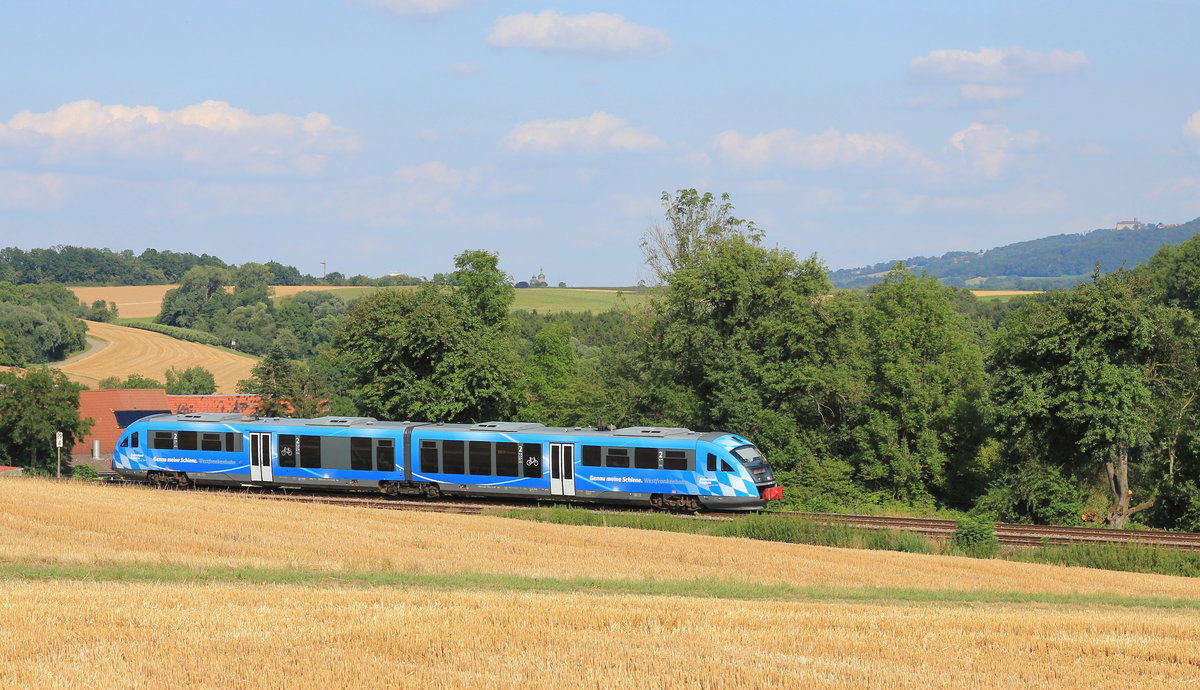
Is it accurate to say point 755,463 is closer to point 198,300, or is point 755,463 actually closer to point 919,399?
point 919,399

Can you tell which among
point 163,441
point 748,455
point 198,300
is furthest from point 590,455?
point 198,300

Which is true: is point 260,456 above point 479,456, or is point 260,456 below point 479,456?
below

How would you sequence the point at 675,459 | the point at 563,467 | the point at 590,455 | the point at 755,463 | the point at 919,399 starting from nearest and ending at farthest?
the point at 675,459 → the point at 755,463 → the point at 590,455 → the point at 563,467 → the point at 919,399

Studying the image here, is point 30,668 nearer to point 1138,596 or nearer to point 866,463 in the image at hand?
point 1138,596

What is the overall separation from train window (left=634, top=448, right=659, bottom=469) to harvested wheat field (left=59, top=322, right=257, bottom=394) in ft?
315

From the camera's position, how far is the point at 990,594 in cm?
2311

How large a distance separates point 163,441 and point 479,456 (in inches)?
521

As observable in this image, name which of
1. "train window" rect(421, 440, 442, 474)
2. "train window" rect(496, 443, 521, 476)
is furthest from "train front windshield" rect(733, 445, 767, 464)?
"train window" rect(421, 440, 442, 474)

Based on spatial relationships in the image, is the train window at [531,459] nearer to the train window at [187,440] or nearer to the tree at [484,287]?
the train window at [187,440]

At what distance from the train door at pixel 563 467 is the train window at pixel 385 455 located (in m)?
6.07

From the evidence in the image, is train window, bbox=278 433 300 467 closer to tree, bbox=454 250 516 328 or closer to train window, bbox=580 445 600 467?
train window, bbox=580 445 600 467

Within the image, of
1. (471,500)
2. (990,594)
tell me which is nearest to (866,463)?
(471,500)

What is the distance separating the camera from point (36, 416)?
7900 cm

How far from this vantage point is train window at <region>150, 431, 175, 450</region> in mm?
42406
